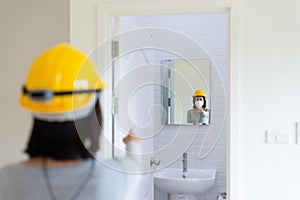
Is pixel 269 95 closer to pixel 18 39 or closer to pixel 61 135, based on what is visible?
pixel 18 39

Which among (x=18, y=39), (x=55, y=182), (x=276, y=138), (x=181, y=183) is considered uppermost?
(x=18, y=39)

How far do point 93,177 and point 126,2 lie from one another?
187 centimetres

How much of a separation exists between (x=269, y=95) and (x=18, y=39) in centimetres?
157

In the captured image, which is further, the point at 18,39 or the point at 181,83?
the point at 18,39

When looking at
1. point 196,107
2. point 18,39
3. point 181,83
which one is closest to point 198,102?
point 196,107

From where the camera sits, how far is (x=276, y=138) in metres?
2.14

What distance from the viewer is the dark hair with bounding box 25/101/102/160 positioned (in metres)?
0.50

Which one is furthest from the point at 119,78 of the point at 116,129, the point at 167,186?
the point at 167,186

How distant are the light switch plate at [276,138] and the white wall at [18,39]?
1.34 m

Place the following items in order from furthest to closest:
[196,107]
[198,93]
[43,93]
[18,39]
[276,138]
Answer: [18,39] → [276,138] → [196,107] → [198,93] → [43,93]

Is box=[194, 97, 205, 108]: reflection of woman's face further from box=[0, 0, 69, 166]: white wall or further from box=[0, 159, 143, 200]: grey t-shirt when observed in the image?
box=[0, 0, 69, 166]: white wall

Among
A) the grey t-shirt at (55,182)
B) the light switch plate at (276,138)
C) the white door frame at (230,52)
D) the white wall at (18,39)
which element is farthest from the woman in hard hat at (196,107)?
the white wall at (18,39)

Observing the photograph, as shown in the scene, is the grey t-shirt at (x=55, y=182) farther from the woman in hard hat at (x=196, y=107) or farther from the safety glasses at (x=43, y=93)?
the woman in hard hat at (x=196, y=107)

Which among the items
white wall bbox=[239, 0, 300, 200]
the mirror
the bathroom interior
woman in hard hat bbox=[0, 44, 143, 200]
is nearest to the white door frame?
white wall bbox=[239, 0, 300, 200]
